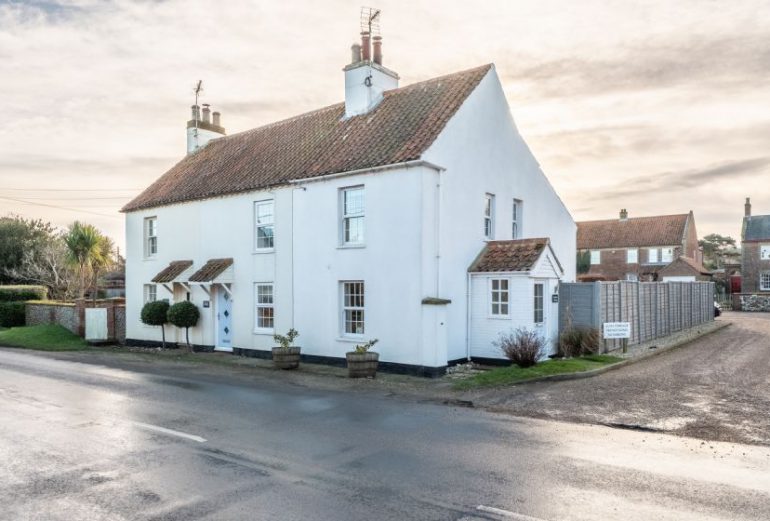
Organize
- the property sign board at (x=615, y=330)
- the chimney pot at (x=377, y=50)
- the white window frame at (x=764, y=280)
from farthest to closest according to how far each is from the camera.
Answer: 1. the white window frame at (x=764, y=280)
2. the chimney pot at (x=377, y=50)
3. the property sign board at (x=615, y=330)

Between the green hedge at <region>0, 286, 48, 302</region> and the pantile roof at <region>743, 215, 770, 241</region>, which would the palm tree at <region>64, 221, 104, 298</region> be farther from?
the pantile roof at <region>743, 215, 770, 241</region>

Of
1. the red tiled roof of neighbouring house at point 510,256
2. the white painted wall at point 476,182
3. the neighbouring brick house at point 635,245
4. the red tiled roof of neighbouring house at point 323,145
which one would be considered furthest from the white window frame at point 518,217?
the neighbouring brick house at point 635,245

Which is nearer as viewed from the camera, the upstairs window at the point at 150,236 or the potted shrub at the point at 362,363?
the potted shrub at the point at 362,363

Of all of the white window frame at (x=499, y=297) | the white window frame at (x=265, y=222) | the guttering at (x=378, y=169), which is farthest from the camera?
the white window frame at (x=265, y=222)

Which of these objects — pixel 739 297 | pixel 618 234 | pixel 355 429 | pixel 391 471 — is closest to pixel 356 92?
pixel 355 429

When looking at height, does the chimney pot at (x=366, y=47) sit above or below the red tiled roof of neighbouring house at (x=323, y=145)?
above

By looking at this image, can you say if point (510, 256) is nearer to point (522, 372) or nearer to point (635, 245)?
point (522, 372)

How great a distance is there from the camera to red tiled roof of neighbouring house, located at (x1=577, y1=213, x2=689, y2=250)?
5922 centimetres

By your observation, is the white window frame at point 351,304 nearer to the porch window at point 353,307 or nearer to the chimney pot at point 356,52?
the porch window at point 353,307

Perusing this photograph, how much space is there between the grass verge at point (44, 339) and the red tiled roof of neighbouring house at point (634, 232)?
5501 centimetres

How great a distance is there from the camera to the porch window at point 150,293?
24.2 metres

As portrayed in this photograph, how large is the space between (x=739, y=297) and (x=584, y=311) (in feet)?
137

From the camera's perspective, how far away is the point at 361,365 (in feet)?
49.1

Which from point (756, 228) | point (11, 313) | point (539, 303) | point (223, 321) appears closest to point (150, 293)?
point (223, 321)
